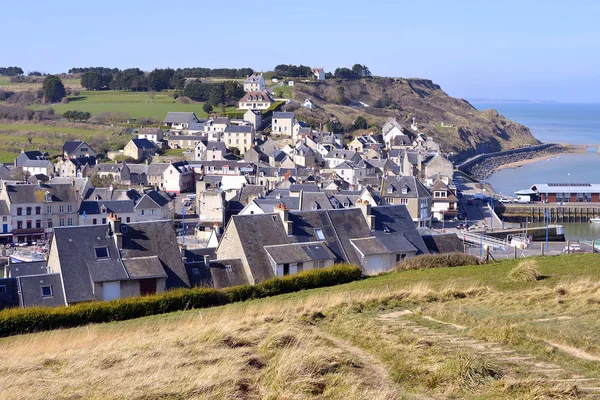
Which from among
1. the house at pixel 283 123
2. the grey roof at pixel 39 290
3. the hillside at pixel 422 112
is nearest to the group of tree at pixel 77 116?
the house at pixel 283 123

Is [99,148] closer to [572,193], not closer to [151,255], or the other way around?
[572,193]

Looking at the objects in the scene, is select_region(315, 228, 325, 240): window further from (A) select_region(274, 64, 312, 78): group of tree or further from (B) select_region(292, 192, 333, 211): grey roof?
(A) select_region(274, 64, 312, 78): group of tree

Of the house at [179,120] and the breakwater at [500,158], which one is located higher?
the house at [179,120]

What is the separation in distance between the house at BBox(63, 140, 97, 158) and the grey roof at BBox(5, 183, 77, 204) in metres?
24.1

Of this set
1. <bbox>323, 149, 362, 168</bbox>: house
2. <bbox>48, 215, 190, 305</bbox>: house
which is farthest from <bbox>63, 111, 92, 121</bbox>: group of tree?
<bbox>48, 215, 190, 305</bbox>: house

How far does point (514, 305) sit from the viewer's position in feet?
41.4

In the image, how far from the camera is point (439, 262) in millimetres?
19141

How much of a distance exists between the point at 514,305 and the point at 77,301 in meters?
11.0

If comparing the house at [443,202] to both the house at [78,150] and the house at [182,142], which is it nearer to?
the house at [182,142]

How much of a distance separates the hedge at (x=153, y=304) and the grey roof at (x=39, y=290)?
2.58 meters

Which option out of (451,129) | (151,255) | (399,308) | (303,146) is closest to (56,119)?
(303,146)

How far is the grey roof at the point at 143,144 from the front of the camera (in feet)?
223

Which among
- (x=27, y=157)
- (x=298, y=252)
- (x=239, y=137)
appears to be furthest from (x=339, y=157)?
(x=298, y=252)

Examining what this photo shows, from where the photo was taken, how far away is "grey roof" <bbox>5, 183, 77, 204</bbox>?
4019cm
